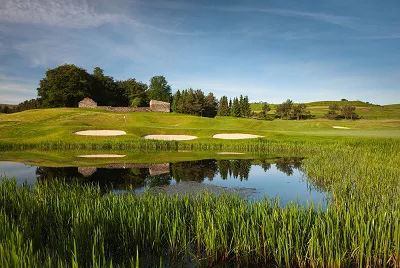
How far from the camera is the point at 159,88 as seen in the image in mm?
133500

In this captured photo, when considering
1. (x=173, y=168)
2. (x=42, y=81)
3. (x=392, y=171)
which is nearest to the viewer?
(x=392, y=171)

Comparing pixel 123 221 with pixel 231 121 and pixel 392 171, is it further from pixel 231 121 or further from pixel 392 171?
pixel 231 121

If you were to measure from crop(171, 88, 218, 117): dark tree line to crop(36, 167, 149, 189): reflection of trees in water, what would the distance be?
7961 centimetres

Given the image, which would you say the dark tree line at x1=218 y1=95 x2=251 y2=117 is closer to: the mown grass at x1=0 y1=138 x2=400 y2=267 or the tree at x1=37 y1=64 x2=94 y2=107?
the tree at x1=37 y1=64 x2=94 y2=107

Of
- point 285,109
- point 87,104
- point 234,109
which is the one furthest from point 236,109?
point 87,104

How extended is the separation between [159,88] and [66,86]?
52.1m

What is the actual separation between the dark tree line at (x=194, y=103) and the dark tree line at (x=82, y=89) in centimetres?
1200

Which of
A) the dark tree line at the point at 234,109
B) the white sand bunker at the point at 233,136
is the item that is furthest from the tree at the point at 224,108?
the white sand bunker at the point at 233,136

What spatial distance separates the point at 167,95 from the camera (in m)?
130

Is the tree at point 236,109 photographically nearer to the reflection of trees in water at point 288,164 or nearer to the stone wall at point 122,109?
the stone wall at point 122,109

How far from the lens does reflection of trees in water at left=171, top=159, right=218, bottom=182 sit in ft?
60.0

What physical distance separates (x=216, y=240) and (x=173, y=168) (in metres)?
15.1

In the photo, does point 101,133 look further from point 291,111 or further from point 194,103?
point 291,111

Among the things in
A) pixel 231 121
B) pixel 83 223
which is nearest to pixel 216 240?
pixel 83 223
